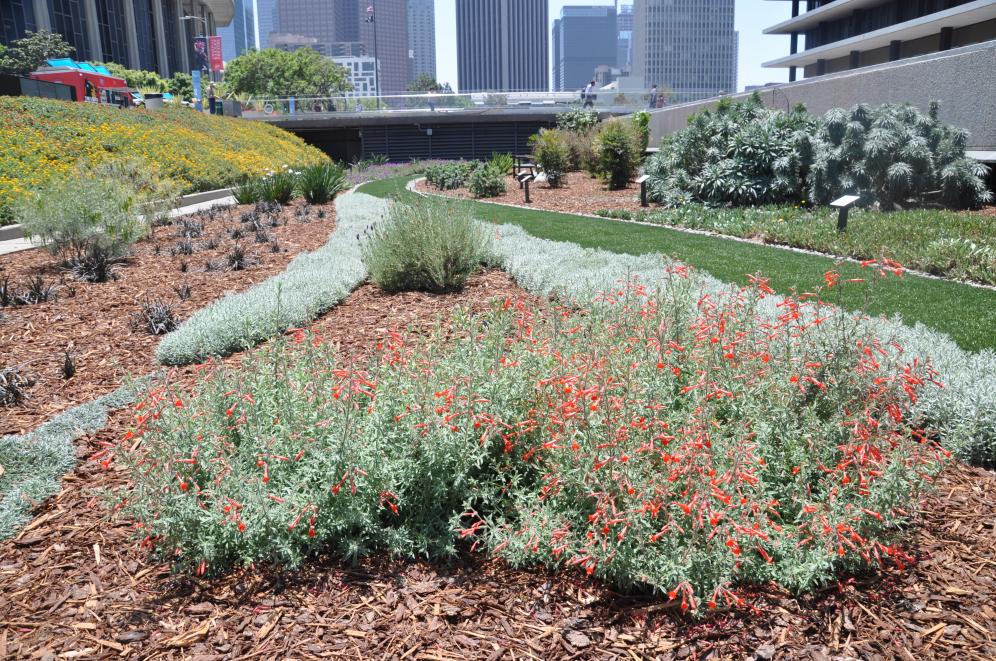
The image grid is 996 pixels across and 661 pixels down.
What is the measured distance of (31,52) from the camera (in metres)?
36.9

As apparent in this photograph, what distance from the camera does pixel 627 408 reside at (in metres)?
2.76

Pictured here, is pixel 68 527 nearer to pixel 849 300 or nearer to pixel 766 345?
pixel 766 345

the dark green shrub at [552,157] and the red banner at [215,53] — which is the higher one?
the red banner at [215,53]

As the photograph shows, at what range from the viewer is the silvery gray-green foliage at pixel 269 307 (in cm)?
511

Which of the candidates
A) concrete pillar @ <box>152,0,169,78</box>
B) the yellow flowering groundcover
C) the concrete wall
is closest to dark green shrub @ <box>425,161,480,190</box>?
the yellow flowering groundcover

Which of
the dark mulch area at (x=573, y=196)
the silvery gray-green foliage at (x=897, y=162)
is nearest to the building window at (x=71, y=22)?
the dark mulch area at (x=573, y=196)

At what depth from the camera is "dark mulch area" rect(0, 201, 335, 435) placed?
4.75 meters

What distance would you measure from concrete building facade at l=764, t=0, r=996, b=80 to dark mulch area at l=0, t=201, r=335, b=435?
32278mm

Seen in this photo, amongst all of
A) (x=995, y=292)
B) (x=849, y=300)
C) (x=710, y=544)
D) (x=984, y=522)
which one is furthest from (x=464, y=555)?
(x=995, y=292)

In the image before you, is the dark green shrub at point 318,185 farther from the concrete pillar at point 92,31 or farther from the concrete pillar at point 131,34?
the concrete pillar at point 131,34

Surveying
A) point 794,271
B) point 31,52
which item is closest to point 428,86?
point 31,52

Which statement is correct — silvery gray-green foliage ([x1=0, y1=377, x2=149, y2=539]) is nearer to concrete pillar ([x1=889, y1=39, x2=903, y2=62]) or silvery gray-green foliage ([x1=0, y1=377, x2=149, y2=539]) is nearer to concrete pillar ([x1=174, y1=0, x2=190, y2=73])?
concrete pillar ([x1=889, y1=39, x2=903, y2=62])

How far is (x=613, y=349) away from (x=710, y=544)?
4.08 ft

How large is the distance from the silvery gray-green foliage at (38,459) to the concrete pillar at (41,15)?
47389mm
